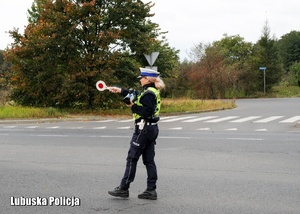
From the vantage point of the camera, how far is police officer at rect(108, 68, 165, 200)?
5.64 m

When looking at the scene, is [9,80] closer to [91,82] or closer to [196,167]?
[91,82]

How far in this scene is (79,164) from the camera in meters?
8.53

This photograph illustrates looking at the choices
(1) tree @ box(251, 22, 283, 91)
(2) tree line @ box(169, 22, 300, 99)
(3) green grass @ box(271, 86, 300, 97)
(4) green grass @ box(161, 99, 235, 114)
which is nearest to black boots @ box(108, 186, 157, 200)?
(4) green grass @ box(161, 99, 235, 114)

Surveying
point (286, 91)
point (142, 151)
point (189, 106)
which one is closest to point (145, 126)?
point (142, 151)

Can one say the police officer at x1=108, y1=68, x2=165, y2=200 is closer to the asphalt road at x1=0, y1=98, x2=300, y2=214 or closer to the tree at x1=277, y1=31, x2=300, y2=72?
the asphalt road at x1=0, y1=98, x2=300, y2=214

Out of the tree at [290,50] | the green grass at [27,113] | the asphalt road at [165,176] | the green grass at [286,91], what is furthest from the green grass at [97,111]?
the tree at [290,50]

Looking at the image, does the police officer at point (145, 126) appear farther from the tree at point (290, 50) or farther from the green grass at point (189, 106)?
the tree at point (290, 50)

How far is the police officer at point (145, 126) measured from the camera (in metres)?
5.64

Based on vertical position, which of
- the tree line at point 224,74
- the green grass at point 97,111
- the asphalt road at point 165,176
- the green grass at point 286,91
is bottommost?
the asphalt road at point 165,176

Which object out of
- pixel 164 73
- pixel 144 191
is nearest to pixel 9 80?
pixel 164 73

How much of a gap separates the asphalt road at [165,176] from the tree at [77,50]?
13.4 meters

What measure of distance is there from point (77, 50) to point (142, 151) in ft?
68.9

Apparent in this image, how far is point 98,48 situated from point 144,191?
20982 mm

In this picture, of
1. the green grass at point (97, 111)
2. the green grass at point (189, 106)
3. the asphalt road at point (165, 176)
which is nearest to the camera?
the asphalt road at point (165, 176)
